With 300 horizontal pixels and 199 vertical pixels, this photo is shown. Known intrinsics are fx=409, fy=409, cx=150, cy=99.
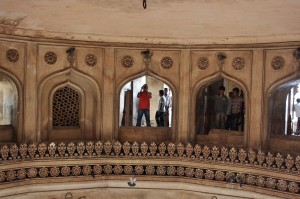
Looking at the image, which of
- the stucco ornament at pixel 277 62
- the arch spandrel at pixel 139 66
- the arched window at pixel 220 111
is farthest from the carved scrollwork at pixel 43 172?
the stucco ornament at pixel 277 62

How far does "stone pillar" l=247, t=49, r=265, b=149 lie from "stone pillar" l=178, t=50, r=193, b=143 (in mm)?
1456

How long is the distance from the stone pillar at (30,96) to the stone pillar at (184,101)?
3.29 m

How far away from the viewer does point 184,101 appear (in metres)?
9.60

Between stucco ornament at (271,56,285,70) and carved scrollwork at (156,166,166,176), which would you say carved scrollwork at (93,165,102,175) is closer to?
carved scrollwork at (156,166,166,176)

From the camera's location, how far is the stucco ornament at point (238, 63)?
9109 mm

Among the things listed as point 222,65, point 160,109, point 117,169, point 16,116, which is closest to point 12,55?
point 16,116

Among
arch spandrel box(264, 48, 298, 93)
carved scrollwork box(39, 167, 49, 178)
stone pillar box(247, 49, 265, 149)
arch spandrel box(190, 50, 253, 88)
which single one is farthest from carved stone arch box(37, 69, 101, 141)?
arch spandrel box(264, 48, 298, 93)

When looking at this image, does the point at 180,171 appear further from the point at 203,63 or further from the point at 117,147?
the point at 203,63

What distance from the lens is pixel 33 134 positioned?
9016mm

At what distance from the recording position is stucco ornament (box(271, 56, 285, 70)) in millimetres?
8641

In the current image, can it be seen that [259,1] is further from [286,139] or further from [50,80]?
[50,80]

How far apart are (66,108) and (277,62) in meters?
4.92

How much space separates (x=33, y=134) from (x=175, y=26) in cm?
390

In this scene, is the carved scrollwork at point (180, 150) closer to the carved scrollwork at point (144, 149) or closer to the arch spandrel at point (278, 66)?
the carved scrollwork at point (144, 149)
